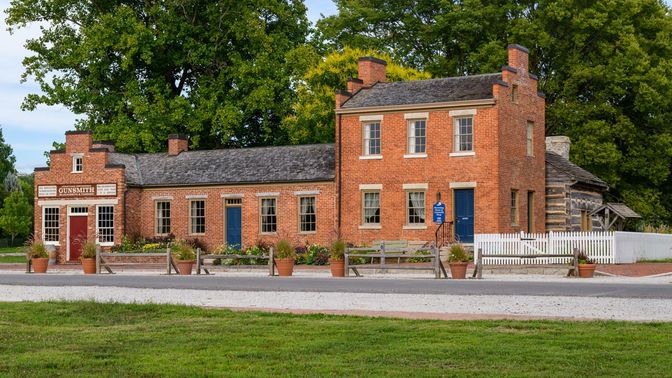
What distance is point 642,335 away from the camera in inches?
578

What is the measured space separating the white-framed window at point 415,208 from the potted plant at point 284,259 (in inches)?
346

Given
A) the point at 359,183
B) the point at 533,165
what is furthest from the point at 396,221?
the point at 533,165

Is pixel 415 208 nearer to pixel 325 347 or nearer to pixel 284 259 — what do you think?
pixel 284 259

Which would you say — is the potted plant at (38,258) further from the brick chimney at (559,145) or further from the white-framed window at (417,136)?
the brick chimney at (559,145)

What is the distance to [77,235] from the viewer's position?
161 feet

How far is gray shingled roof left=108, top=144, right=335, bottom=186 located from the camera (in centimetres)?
4622

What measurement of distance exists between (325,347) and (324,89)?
135 ft

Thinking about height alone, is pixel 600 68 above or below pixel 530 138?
above

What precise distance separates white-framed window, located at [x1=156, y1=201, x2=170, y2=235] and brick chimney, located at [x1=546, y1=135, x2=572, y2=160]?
56.6 ft

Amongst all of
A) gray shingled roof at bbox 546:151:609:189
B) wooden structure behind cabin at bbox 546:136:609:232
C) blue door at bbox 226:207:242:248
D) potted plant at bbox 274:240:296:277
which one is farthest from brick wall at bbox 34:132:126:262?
gray shingled roof at bbox 546:151:609:189

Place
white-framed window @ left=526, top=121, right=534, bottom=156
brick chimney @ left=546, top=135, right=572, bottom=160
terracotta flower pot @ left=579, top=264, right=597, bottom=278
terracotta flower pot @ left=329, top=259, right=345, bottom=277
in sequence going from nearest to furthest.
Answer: terracotta flower pot @ left=579, top=264, right=597, bottom=278
terracotta flower pot @ left=329, top=259, right=345, bottom=277
white-framed window @ left=526, top=121, right=534, bottom=156
brick chimney @ left=546, top=135, right=572, bottom=160

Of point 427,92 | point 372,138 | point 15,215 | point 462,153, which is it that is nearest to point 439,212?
point 462,153

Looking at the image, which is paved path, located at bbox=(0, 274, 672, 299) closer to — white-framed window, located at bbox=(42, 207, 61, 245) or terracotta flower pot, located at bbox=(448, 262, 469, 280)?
terracotta flower pot, located at bbox=(448, 262, 469, 280)

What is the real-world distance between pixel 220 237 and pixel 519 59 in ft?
47.7
